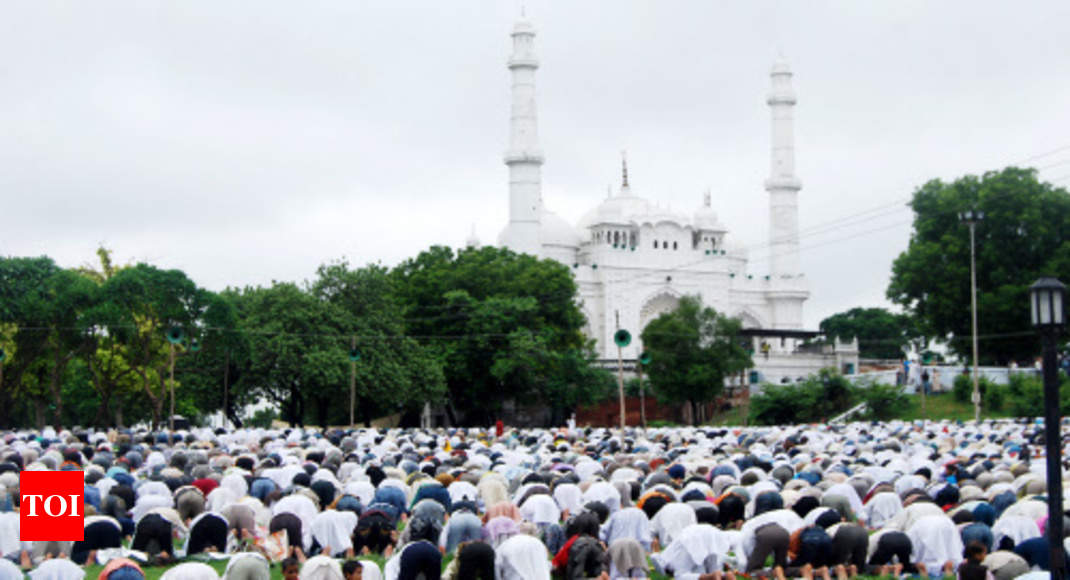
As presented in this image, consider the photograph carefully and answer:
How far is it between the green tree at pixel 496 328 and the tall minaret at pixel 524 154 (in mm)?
9271

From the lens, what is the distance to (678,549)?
14.2 metres

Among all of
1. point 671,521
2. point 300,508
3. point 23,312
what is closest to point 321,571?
point 300,508

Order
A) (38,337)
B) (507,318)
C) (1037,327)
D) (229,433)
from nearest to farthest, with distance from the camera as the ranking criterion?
1. (1037,327)
2. (229,433)
3. (38,337)
4. (507,318)

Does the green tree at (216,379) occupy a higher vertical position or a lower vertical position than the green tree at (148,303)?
lower

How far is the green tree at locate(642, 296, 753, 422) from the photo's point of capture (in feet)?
163

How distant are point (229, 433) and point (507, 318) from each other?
18.7 metres

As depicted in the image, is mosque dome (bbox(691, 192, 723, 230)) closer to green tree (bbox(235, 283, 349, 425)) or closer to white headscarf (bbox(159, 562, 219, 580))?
green tree (bbox(235, 283, 349, 425))

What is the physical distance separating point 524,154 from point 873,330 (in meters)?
36.7

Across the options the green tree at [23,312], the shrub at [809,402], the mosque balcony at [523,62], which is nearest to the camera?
the green tree at [23,312]

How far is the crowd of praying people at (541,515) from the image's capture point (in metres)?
13.0

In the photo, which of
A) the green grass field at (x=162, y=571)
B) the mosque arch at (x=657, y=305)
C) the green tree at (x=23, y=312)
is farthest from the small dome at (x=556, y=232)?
the green grass field at (x=162, y=571)

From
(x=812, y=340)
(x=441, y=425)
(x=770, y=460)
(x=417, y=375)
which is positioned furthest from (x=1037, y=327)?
(x=812, y=340)

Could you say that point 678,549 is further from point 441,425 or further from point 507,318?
point 441,425

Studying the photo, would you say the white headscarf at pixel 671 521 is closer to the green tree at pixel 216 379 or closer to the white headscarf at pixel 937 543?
the white headscarf at pixel 937 543
